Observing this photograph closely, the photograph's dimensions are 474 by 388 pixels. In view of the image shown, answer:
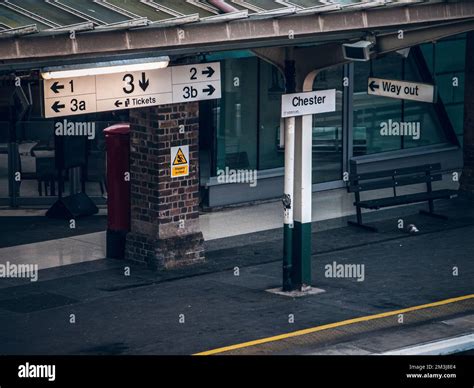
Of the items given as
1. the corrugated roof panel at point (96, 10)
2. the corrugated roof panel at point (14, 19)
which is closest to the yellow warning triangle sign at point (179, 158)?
the corrugated roof panel at point (96, 10)

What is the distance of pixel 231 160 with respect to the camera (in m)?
20.8

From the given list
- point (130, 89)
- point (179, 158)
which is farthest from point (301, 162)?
point (130, 89)

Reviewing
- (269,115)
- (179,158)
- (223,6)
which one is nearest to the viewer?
(223,6)

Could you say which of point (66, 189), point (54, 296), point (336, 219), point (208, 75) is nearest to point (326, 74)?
point (336, 219)

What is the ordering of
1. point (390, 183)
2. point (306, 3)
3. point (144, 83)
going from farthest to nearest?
point (390, 183)
point (306, 3)
point (144, 83)

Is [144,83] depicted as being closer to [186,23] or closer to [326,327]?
[186,23]

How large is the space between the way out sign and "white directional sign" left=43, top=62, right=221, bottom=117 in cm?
133

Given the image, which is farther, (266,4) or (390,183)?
(390,183)

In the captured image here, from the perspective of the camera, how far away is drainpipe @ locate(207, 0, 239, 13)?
13680 mm

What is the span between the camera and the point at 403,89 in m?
15.6

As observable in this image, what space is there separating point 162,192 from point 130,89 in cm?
279
